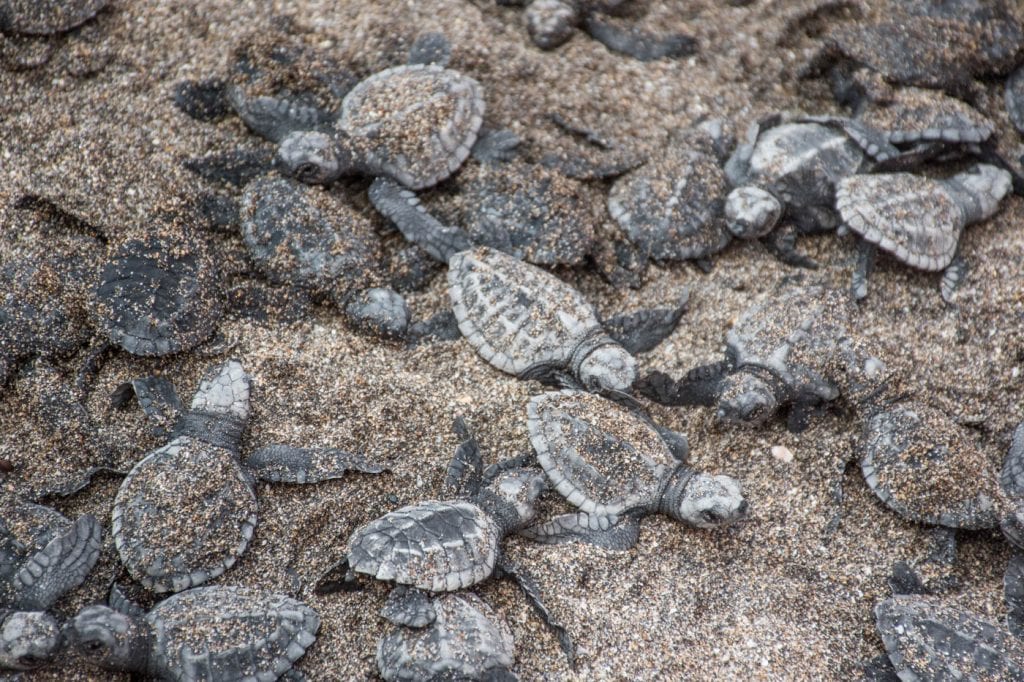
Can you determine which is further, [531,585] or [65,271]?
[65,271]

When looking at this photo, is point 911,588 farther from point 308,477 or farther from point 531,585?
point 308,477

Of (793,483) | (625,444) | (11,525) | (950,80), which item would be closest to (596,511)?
(625,444)

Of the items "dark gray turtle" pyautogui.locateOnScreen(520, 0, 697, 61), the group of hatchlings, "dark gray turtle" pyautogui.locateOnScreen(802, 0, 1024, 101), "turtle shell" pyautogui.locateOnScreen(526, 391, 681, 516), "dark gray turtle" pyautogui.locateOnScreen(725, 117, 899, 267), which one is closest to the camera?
the group of hatchlings

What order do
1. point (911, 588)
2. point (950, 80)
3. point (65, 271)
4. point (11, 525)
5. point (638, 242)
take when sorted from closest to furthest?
point (11, 525) → point (911, 588) → point (65, 271) → point (638, 242) → point (950, 80)

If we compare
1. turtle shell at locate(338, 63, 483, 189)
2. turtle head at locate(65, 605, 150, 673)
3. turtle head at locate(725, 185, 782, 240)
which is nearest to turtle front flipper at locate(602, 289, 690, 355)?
turtle head at locate(725, 185, 782, 240)

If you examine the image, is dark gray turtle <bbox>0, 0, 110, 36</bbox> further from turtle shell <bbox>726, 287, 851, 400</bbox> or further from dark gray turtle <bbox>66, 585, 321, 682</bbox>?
turtle shell <bbox>726, 287, 851, 400</bbox>

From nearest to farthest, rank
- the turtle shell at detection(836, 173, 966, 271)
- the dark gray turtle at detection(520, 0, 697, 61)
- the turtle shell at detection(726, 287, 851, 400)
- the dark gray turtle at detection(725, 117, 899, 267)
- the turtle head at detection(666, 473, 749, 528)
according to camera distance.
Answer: the turtle head at detection(666, 473, 749, 528), the turtle shell at detection(726, 287, 851, 400), the turtle shell at detection(836, 173, 966, 271), the dark gray turtle at detection(725, 117, 899, 267), the dark gray turtle at detection(520, 0, 697, 61)

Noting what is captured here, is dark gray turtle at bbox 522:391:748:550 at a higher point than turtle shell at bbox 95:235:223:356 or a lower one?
lower
